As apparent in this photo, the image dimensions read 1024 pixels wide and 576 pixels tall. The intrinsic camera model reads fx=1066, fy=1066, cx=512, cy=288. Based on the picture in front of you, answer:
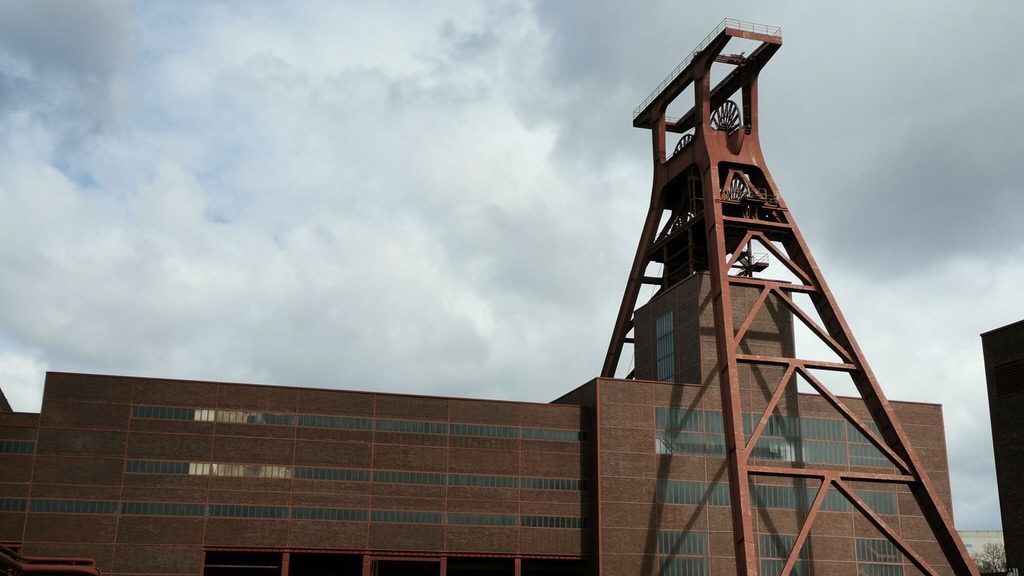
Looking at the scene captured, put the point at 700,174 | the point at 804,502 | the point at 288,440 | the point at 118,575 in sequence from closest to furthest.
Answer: the point at 118,575 < the point at 288,440 < the point at 804,502 < the point at 700,174

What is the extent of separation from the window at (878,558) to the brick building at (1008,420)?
9.19 meters

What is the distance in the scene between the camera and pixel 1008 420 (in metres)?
47.6

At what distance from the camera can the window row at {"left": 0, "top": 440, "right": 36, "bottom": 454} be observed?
48438 mm

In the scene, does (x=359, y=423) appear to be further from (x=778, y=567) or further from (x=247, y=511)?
(x=778, y=567)

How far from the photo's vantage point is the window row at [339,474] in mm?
49969

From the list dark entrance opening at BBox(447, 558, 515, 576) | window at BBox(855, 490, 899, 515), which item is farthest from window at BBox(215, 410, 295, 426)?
window at BBox(855, 490, 899, 515)

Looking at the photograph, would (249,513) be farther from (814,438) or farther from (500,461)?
(814,438)

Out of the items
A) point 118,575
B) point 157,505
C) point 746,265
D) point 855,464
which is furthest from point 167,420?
point 855,464

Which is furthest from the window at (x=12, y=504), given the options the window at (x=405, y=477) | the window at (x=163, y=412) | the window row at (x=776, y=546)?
the window row at (x=776, y=546)

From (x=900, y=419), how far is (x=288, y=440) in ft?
107

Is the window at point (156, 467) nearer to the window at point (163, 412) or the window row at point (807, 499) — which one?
the window at point (163, 412)

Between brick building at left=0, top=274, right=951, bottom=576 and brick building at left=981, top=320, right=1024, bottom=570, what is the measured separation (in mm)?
9645

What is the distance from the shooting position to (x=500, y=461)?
53.9 m

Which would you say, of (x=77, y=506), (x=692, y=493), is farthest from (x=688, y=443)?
(x=77, y=506)
